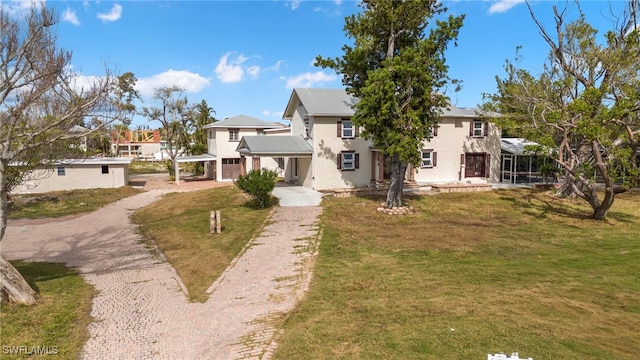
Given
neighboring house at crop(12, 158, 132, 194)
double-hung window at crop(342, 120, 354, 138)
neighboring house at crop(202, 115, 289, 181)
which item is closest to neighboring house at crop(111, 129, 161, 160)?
neighboring house at crop(12, 158, 132, 194)

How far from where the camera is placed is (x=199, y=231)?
1755cm

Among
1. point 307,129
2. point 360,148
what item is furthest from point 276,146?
point 360,148

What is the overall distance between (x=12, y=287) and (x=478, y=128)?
98.2 ft

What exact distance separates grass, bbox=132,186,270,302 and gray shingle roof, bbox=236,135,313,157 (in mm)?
3403

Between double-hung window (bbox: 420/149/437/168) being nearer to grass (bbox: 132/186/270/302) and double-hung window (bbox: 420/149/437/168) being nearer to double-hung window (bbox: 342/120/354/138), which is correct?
double-hung window (bbox: 342/120/354/138)

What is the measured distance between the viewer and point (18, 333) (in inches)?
305

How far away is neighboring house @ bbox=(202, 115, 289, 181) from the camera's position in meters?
37.1


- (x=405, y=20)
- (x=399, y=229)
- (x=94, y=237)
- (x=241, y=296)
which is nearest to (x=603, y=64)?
(x=405, y=20)

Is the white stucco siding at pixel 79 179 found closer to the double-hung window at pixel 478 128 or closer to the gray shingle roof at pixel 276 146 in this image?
the gray shingle roof at pixel 276 146

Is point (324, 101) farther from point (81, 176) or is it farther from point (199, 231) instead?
point (81, 176)

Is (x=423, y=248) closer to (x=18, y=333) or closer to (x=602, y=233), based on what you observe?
(x=602, y=233)

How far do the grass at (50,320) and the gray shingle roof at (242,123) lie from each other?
26678 mm

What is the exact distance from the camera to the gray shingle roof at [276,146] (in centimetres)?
2611

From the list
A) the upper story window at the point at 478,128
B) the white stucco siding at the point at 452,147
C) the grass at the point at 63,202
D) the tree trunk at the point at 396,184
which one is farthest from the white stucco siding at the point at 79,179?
the upper story window at the point at 478,128
